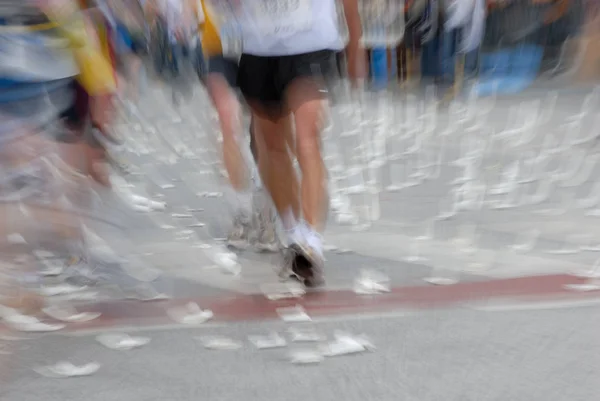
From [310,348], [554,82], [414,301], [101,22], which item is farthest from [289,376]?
[554,82]

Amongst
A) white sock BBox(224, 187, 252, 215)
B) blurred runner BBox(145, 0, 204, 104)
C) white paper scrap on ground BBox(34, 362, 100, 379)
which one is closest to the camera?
white paper scrap on ground BBox(34, 362, 100, 379)

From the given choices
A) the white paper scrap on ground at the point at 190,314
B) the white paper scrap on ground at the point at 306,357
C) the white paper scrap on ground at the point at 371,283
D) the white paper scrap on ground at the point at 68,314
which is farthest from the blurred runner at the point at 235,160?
the white paper scrap on ground at the point at 306,357

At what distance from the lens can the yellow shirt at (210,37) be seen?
5430 millimetres

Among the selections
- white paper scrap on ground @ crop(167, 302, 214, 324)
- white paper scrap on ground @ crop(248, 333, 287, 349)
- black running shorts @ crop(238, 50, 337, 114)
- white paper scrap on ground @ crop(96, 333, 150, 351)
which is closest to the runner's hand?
black running shorts @ crop(238, 50, 337, 114)

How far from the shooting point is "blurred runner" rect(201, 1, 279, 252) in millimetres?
5344

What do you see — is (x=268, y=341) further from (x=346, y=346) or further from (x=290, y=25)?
(x=290, y=25)

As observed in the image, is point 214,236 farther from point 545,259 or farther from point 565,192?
point 565,192

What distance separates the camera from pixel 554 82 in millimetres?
15062

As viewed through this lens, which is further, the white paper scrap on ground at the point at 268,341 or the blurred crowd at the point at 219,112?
the blurred crowd at the point at 219,112

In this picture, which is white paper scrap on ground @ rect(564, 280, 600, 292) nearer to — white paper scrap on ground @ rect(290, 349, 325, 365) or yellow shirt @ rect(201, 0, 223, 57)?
white paper scrap on ground @ rect(290, 349, 325, 365)

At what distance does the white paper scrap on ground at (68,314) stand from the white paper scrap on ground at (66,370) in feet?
1.87

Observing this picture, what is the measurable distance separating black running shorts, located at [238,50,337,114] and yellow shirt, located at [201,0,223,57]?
605mm

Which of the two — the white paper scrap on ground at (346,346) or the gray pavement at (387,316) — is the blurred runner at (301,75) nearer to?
the gray pavement at (387,316)

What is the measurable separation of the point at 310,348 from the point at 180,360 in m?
0.48
